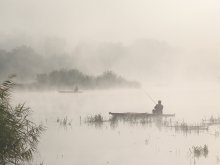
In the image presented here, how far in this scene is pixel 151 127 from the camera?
3525cm

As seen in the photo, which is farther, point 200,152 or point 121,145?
point 121,145

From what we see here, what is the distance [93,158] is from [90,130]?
10.5 meters

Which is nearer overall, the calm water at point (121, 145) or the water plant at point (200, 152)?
the calm water at point (121, 145)

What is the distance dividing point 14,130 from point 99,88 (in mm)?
152443

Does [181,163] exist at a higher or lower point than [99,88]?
lower

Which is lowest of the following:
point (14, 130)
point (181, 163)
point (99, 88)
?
point (181, 163)

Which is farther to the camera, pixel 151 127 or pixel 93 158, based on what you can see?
pixel 151 127

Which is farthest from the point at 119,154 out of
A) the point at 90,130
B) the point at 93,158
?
the point at 90,130

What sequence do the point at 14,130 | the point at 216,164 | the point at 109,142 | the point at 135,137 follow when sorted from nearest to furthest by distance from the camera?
the point at 14,130 → the point at 216,164 → the point at 109,142 → the point at 135,137

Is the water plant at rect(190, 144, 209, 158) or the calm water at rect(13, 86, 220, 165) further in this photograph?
the water plant at rect(190, 144, 209, 158)

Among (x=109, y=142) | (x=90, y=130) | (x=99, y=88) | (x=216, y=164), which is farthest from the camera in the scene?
(x=99, y=88)

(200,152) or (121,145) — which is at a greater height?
(121,145)

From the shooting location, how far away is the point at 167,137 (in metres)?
30.0

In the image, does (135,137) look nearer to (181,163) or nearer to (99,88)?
(181,163)
